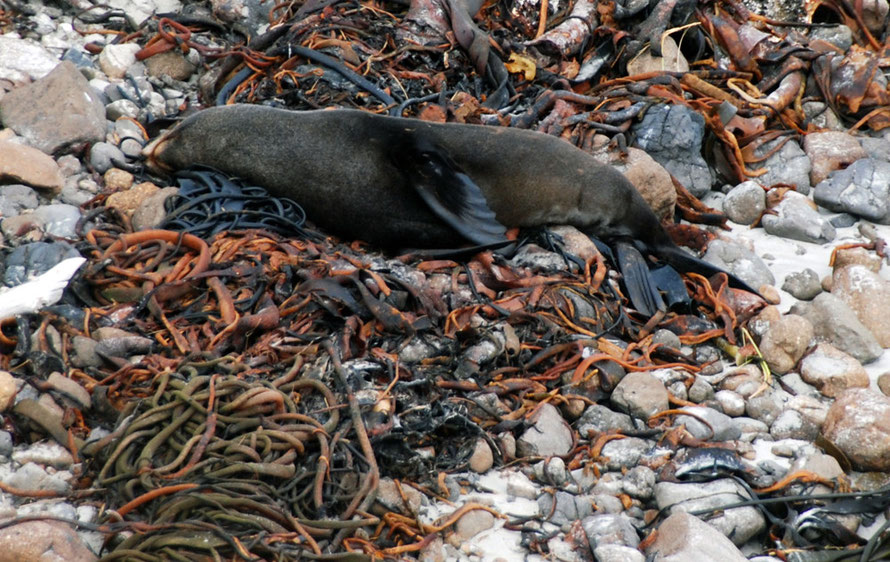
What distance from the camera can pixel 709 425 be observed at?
168 inches

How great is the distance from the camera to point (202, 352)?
4215 millimetres

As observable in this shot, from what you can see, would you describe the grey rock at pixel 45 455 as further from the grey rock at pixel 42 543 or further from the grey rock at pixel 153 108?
the grey rock at pixel 153 108

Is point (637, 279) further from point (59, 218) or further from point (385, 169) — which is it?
point (59, 218)

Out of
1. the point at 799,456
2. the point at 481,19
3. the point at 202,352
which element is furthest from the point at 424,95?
the point at 799,456

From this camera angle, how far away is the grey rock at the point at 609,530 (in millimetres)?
3525

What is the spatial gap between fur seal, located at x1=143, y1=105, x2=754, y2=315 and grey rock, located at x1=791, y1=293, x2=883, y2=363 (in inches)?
23.9

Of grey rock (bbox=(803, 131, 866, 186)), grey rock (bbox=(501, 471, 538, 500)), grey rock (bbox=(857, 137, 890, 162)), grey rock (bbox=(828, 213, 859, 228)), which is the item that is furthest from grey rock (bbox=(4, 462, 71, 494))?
grey rock (bbox=(857, 137, 890, 162))

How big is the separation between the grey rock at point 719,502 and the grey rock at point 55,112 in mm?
4247

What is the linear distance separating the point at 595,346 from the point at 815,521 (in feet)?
4.76

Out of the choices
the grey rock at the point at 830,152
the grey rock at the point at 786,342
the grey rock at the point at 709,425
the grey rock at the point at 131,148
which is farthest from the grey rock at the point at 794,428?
the grey rock at the point at 131,148

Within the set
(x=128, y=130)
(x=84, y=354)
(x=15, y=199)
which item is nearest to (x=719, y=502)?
(x=84, y=354)

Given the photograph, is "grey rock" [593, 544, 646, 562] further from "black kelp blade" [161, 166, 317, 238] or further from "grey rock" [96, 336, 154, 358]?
"black kelp blade" [161, 166, 317, 238]

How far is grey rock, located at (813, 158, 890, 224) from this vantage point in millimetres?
6199

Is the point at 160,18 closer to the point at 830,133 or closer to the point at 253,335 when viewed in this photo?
the point at 253,335
